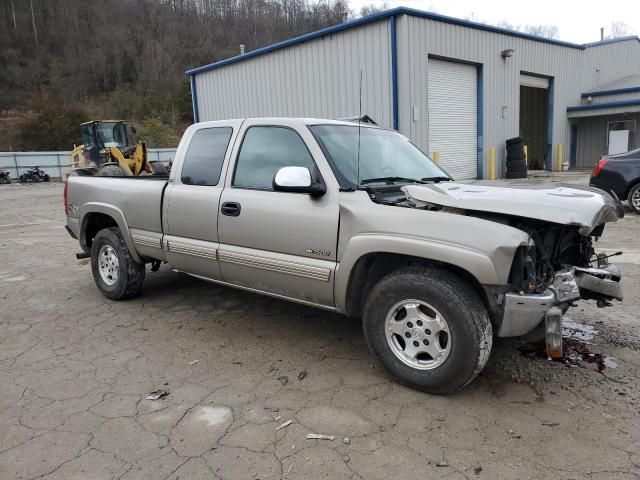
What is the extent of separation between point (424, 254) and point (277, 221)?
120 cm

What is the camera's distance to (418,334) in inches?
126

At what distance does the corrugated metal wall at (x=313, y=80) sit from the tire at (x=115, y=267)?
11.1 metres

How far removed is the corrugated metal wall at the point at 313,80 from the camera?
15.2 m

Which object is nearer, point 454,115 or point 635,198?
point 635,198

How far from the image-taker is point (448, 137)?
17.0 m

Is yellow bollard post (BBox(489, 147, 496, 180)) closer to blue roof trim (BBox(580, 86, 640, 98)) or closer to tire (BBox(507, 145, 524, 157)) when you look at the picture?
tire (BBox(507, 145, 524, 157))

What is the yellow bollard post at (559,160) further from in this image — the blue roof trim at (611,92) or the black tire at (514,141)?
the black tire at (514,141)

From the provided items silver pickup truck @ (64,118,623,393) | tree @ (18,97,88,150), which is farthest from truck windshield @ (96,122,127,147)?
tree @ (18,97,88,150)

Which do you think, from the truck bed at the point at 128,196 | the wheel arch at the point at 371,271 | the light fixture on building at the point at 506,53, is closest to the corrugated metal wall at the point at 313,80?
the light fixture on building at the point at 506,53

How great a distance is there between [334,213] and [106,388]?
199 centimetres

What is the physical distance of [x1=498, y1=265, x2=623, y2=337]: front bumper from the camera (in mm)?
2836

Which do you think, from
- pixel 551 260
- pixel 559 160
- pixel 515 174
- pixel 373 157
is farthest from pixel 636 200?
pixel 559 160

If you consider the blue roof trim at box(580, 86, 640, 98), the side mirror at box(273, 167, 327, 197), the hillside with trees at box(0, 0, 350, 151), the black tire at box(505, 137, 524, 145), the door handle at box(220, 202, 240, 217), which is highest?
the hillside with trees at box(0, 0, 350, 151)

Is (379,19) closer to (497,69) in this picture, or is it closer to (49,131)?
(497,69)
